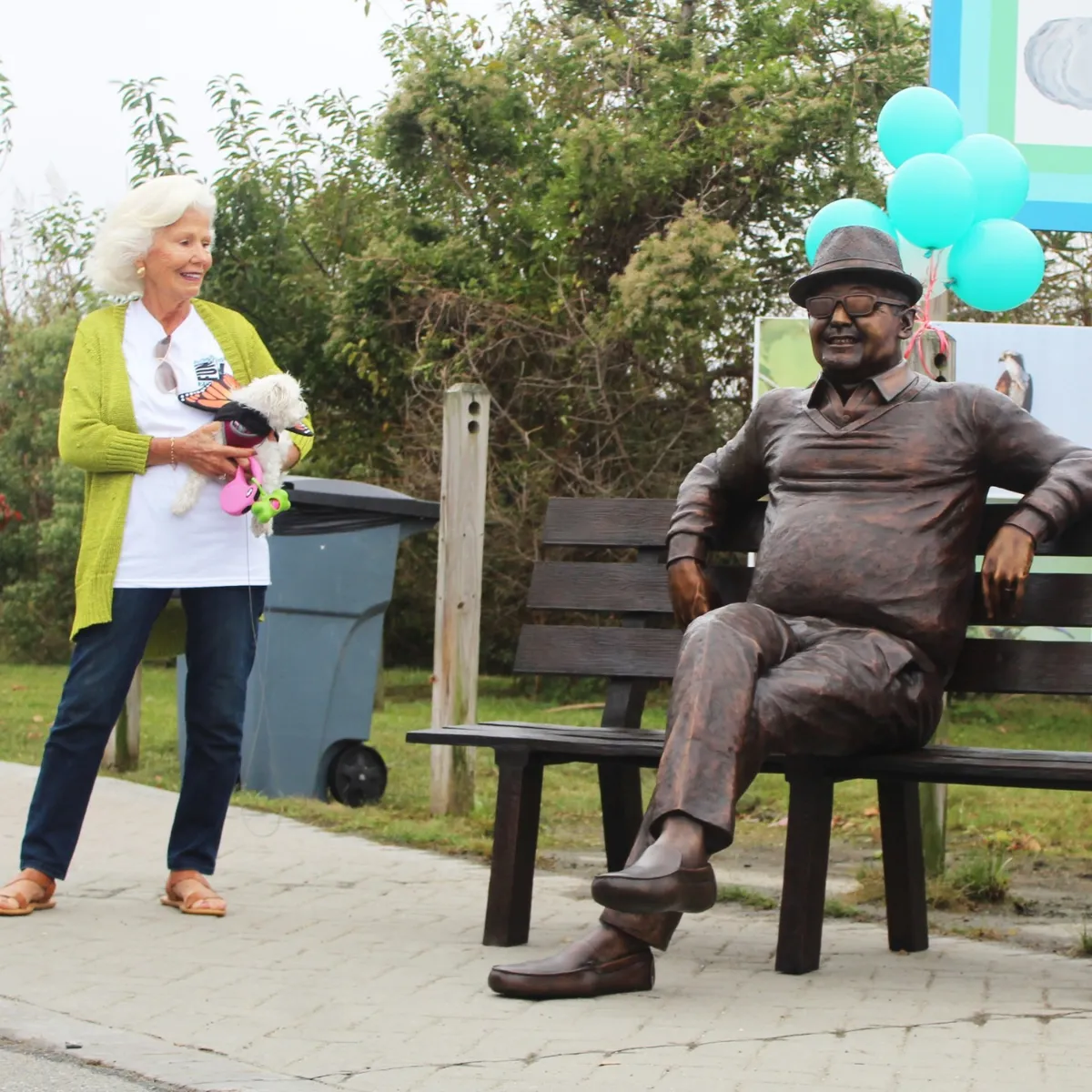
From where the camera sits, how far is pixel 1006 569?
4266mm

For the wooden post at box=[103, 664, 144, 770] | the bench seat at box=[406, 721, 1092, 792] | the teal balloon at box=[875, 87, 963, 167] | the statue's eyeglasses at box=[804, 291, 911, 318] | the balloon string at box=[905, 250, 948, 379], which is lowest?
the wooden post at box=[103, 664, 144, 770]

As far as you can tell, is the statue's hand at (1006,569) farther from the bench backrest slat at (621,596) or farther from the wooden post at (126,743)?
the wooden post at (126,743)

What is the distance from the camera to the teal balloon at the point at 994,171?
6570mm

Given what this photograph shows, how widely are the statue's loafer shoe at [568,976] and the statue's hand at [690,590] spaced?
3.56ft

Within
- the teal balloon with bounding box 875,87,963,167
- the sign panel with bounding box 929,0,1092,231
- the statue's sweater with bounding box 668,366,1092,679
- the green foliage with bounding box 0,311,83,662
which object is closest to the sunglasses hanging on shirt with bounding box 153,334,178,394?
the statue's sweater with bounding box 668,366,1092,679

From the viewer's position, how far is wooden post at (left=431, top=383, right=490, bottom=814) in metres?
7.30

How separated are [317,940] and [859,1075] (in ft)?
5.97

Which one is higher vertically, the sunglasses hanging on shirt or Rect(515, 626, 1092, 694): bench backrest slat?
the sunglasses hanging on shirt

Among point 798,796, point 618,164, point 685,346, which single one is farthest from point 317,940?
point 618,164

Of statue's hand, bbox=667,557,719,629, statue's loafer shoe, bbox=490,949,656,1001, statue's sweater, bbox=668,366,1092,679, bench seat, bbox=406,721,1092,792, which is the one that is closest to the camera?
statue's loafer shoe, bbox=490,949,656,1001

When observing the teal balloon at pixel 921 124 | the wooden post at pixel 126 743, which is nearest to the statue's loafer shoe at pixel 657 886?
the teal balloon at pixel 921 124

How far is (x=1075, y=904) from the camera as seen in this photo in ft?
18.5

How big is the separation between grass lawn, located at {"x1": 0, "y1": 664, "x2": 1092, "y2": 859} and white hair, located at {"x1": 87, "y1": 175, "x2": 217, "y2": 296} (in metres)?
2.41

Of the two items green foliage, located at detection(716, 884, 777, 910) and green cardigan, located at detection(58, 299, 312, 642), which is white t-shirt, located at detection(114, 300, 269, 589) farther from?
green foliage, located at detection(716, 884, 777, 910)
